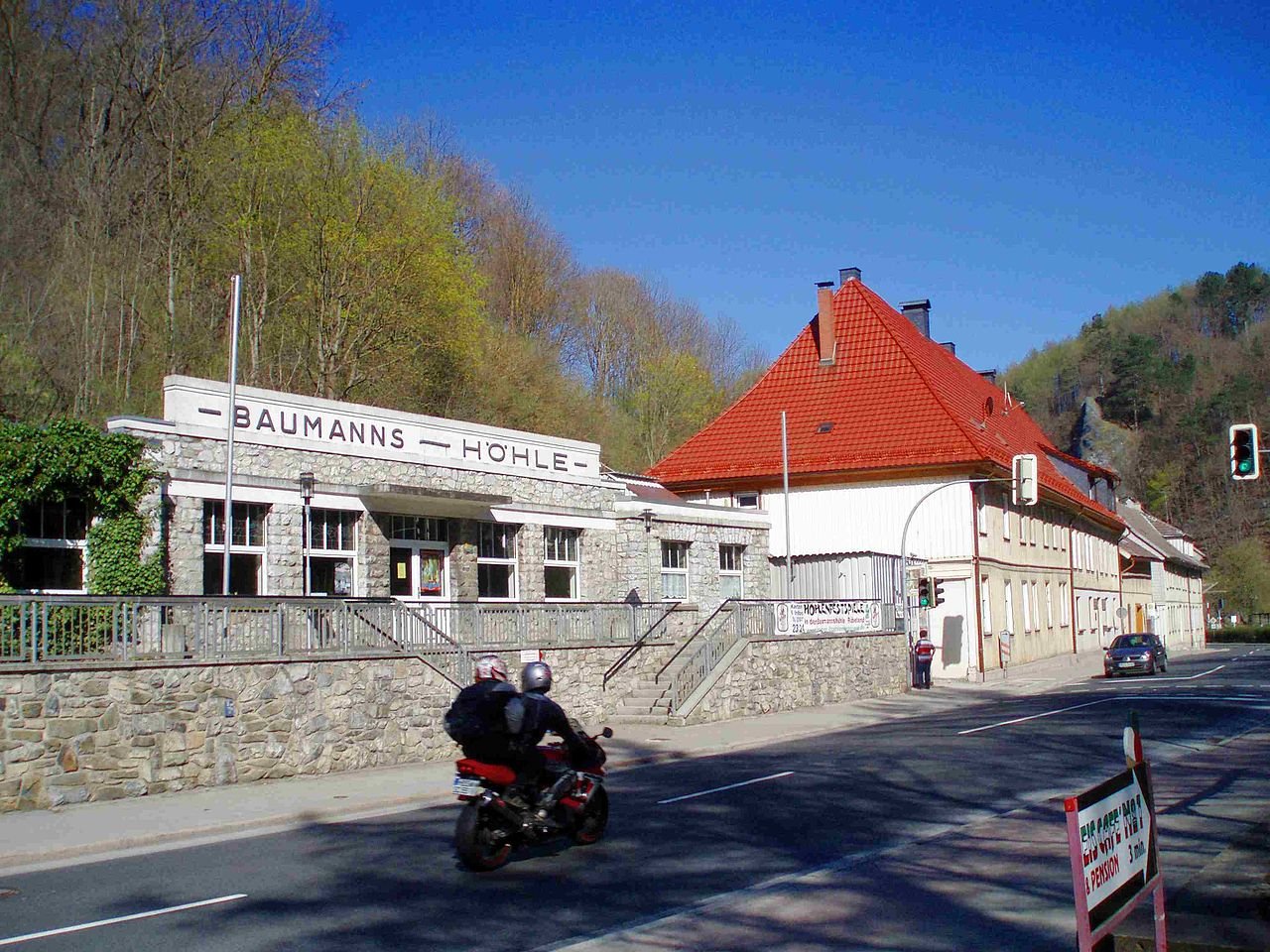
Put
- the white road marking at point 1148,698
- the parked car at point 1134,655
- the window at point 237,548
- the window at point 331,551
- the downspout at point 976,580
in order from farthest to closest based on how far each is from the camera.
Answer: the parked car at point 1134,655 → the downspout at point 976,580 → the white road marking at point 1148,698 → the window at point 331,551 → the window at point 237,548

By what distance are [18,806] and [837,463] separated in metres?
30.8

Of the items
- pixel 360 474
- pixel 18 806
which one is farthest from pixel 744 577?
pixel 18 806

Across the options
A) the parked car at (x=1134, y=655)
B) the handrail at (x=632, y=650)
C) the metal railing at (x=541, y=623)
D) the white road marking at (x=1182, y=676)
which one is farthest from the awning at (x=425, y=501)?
the parked car at (x=1134, y=655)

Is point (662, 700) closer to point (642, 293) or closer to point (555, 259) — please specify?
point (555, 259)

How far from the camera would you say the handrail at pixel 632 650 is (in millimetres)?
25953

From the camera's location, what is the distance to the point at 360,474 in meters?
24.8

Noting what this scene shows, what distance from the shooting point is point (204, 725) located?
17.7 metres

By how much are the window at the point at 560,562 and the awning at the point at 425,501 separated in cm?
246

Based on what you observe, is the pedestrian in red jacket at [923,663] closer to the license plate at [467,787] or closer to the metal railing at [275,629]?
the metal railing at [275,629]

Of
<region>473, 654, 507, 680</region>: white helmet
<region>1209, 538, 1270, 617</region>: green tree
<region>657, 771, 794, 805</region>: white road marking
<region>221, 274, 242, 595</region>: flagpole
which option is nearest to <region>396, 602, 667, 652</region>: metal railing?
<region>221, 274, 242, 595</region>: flagpole

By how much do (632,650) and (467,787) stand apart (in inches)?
627

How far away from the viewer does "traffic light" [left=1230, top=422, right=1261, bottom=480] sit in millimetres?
23344

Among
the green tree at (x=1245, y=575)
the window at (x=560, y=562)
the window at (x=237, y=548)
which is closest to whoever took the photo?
the window at (x=237, y=548)

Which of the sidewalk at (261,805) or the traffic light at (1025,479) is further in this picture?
the traffic light at (1025,479)
